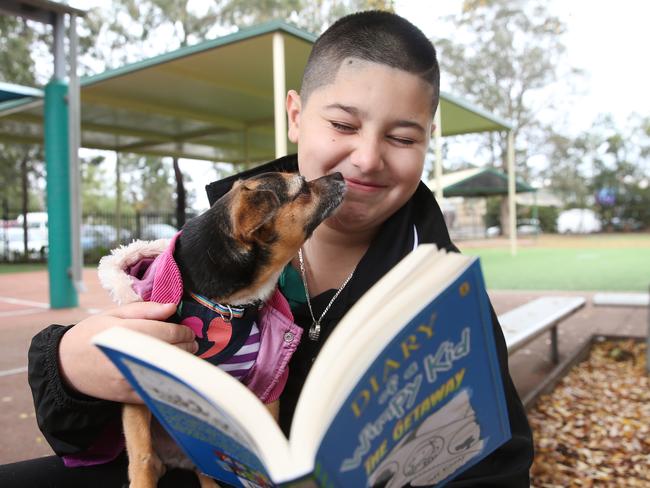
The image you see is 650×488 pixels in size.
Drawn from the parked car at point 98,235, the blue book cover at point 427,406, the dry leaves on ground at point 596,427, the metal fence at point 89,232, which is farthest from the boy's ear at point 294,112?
the parked car at point 98,235

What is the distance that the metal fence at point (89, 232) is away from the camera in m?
19.2

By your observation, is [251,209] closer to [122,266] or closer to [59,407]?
[122,266]

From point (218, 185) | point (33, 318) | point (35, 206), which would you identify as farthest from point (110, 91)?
point (35, 206)

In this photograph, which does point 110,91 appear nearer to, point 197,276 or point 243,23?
point 197,276

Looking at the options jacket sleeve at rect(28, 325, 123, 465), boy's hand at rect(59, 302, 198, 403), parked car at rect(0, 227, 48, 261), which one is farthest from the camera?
parked car at rect(0, 227, 48, 261)

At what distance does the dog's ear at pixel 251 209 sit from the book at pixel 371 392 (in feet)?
2.15

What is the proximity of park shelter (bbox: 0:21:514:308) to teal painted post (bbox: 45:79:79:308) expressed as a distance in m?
0.31

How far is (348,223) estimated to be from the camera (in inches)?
59.7

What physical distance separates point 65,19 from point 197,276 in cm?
648

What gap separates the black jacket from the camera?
3.80 feet

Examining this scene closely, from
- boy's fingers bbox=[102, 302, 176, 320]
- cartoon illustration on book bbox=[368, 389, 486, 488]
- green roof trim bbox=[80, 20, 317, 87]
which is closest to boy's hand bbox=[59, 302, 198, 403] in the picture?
boy's fingers bbox=[102, 302, 176, 320]

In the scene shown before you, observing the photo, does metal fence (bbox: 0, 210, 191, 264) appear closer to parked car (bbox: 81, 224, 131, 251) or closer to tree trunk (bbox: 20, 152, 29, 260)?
parked car (bbox: 81, 224, 131, 251)

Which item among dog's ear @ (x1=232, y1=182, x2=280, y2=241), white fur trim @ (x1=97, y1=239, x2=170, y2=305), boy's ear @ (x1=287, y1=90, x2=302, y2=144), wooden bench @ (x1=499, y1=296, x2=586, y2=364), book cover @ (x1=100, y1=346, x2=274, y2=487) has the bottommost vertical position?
wooden bench @ (x1=499, y1=296, x2=586, y2=364)

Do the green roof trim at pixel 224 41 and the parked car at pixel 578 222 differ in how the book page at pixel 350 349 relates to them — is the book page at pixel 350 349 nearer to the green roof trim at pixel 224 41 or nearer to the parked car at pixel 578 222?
the green roof trim at pixel 224 41
